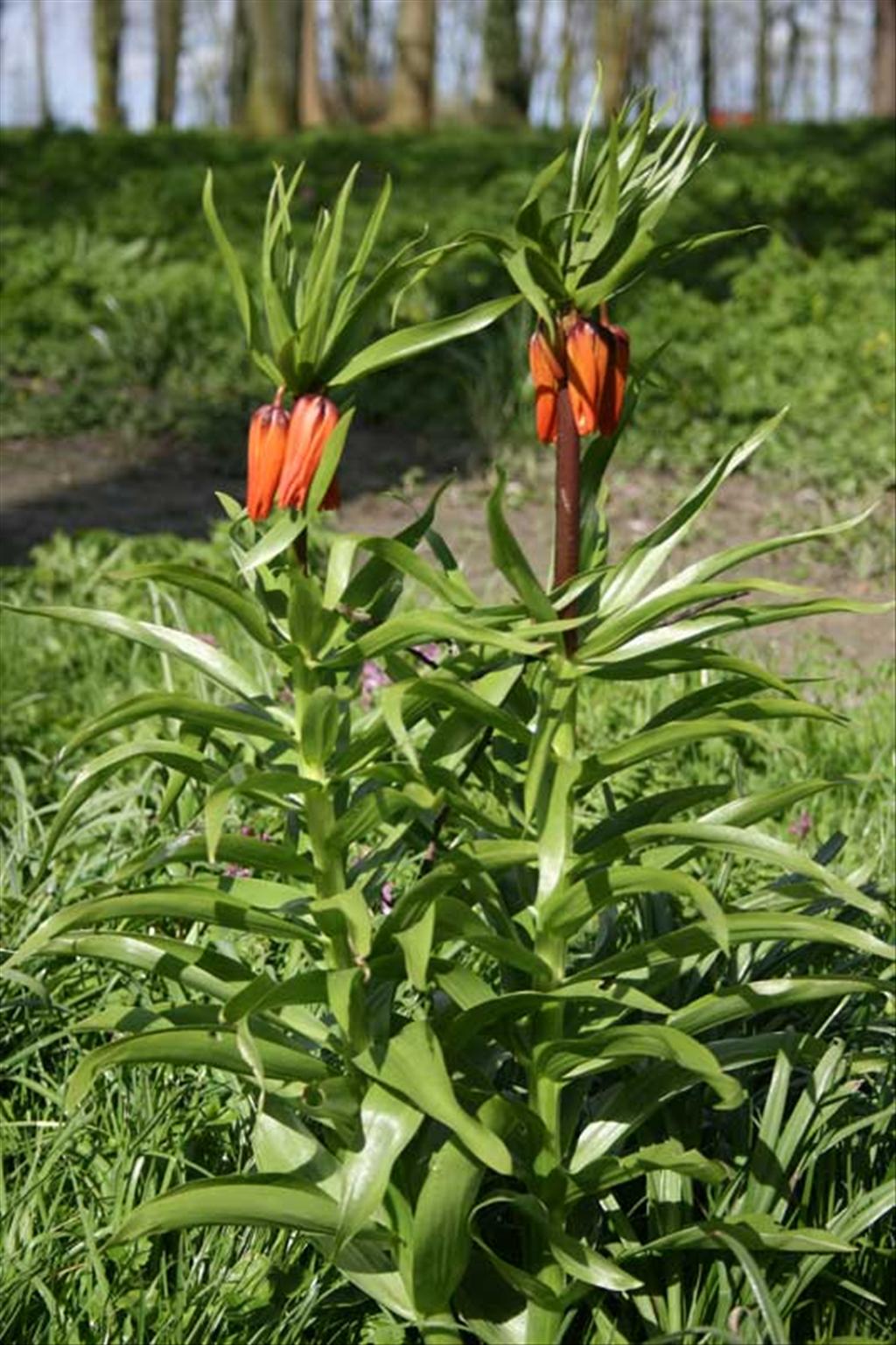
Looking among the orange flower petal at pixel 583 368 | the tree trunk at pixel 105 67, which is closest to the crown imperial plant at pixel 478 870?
the orange flower petal at pixel 583 368

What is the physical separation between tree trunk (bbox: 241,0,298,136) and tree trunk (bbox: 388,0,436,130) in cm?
128

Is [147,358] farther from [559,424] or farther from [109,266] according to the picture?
[559,424]

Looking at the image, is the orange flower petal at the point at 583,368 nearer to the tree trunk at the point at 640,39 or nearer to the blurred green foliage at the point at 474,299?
the blurred green foliage at the point at 474,299

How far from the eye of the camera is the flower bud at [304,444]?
1752 millimetres

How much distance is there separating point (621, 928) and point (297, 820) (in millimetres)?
949

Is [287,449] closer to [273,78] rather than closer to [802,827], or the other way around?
[802,827]

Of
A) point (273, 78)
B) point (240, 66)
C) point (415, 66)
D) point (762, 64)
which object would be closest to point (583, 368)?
point (273, 78)

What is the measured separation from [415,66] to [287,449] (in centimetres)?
1629

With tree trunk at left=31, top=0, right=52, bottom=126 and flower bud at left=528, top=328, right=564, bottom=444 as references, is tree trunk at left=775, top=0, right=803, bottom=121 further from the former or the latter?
flower bud at left=528, top=328, right=564, bottom=444

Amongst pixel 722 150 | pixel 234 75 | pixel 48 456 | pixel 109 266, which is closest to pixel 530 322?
pixel 48 456

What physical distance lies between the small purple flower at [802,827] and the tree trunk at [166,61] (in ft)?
80.4

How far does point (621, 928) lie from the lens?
9.50 ft

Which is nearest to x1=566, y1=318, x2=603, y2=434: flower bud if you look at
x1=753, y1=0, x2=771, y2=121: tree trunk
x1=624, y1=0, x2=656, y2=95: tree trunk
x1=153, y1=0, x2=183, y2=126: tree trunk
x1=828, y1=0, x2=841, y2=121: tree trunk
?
x1=153, y1=0, x2=183, y2=126: tree trunk

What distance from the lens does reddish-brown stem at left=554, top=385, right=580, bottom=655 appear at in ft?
6.25
